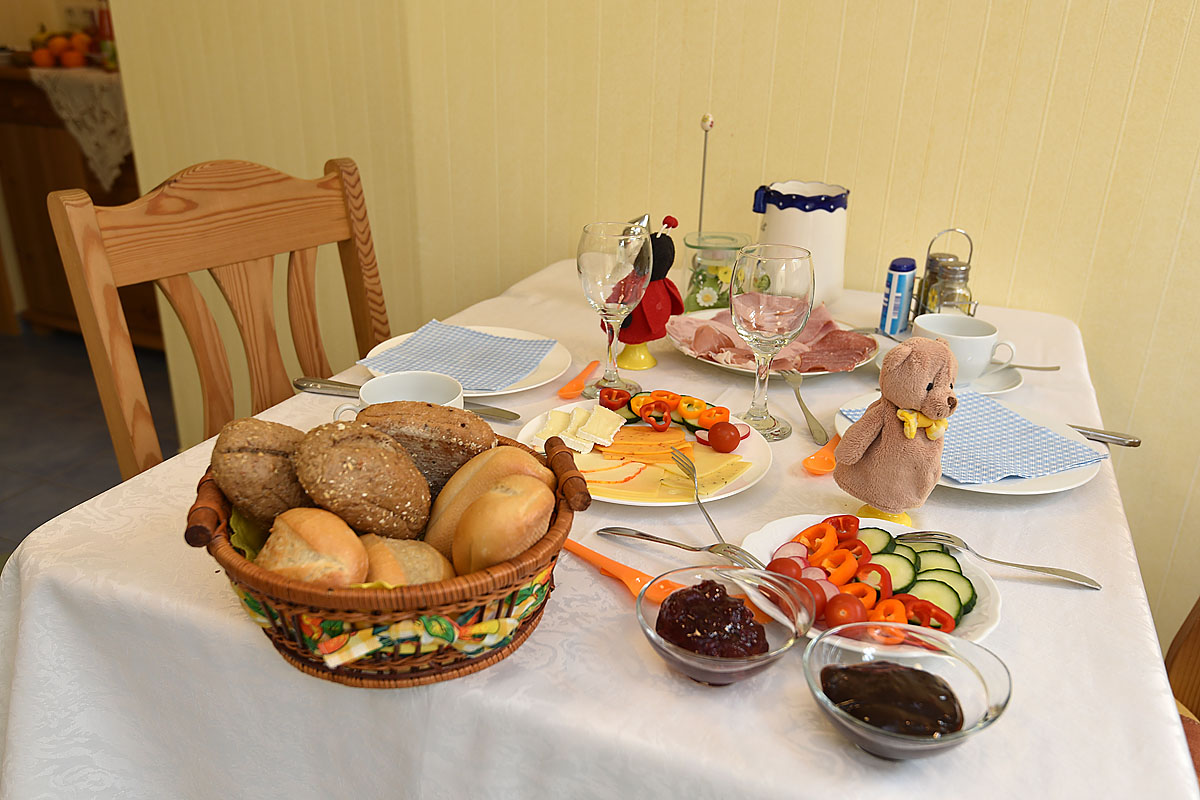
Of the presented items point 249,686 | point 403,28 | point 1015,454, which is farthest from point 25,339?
point 1015,454

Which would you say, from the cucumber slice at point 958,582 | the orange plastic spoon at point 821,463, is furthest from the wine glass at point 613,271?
the cucumber slice at point 958,582

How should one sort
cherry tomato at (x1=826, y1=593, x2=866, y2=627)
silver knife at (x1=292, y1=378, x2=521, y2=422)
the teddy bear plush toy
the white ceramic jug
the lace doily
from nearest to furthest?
cherry tomato at (x1=826, y1=593, x2=866, y2=627), the teddy bear plush toy, silver knife at (x1=292, y1=378, x2=521, y2=422), the white ceramic jug, the lace doily

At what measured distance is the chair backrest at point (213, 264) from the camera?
1.02 meters

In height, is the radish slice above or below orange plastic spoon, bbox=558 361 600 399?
above

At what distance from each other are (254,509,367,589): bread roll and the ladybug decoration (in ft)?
2.02

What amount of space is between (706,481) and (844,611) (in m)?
0.24

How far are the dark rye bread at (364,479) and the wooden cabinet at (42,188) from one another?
2.91m

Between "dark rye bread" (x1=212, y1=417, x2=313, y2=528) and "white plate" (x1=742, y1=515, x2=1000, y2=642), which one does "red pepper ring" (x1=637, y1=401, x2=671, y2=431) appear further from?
"dark rye bread" (x1=212, y1=417, x2=313, y2=528)

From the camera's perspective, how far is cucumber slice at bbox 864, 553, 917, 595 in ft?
2.13

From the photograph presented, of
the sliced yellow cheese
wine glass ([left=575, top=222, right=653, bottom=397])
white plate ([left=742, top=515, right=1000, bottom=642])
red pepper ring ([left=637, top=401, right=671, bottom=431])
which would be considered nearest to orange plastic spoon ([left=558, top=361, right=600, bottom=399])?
wine glass ([left=575, top=222, right=653, bottom=397])

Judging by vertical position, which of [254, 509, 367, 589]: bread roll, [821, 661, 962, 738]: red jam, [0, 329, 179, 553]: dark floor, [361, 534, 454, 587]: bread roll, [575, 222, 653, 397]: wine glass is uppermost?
[575, 222, 653, 397]: wine glass

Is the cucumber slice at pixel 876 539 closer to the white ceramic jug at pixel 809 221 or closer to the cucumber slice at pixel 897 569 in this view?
the cucumber slice at pixel 897 569

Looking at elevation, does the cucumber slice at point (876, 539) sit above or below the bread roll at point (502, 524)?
below

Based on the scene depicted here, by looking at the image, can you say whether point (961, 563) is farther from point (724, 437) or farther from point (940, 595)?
point (724, 437)
